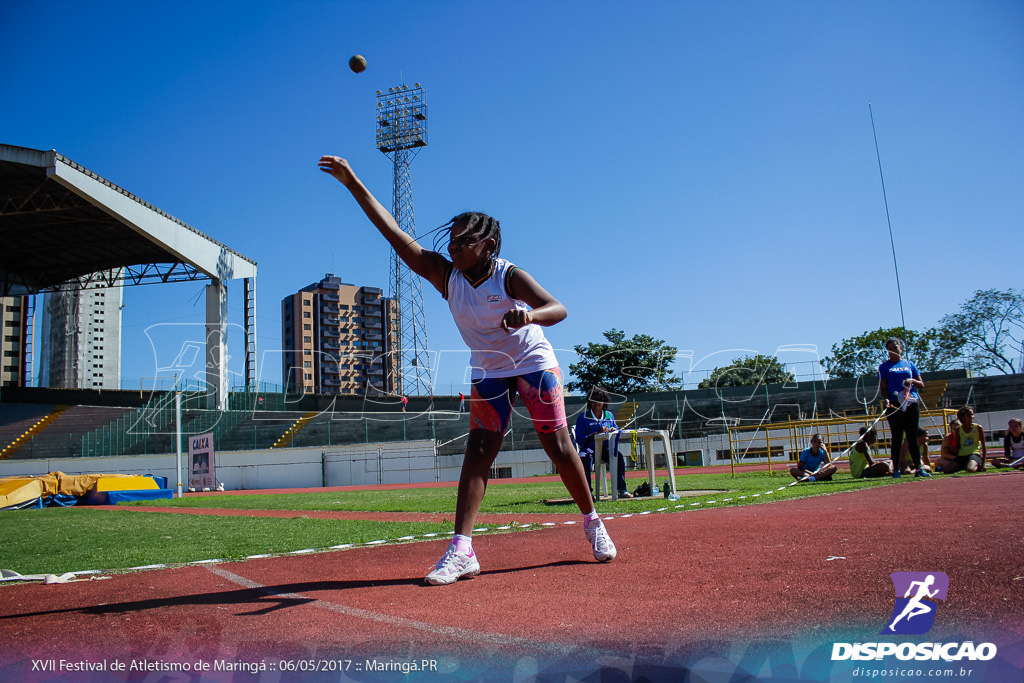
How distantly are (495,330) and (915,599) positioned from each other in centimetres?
209

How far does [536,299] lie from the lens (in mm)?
3512

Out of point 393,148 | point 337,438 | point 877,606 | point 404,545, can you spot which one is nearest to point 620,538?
point 404,545

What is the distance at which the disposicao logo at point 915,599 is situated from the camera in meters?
2.03

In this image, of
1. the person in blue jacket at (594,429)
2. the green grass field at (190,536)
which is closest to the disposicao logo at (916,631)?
the green grass field at (190,536)

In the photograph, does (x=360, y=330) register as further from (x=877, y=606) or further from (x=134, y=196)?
(x=877, y=606)

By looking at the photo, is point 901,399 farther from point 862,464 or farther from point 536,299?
point 536,299

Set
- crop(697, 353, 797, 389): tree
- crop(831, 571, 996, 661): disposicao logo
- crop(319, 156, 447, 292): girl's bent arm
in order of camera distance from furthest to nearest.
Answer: crop(697, 353, 797, 389): tree < crop(319, 156, 447, 292): girl's bent arm < crop(831, 571, 996, 661): disposicao logo

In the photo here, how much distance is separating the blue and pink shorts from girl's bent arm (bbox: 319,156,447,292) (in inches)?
24.3

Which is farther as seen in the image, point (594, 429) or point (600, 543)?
point (594, 429)

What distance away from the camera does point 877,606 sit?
228 cm

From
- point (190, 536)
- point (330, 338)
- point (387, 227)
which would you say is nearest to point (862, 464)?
point (190, 536)

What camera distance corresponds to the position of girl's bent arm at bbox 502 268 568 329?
3.36 metres

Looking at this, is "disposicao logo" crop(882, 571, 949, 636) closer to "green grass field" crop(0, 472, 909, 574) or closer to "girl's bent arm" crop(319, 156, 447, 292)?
"girl's bent arm" crop(319, 156, 447, 292)

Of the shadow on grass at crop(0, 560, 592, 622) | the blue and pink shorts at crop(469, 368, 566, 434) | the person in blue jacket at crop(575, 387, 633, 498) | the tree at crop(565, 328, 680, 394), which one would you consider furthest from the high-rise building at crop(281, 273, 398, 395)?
the shadow on grass at crop(0, 560, 592, 622)
